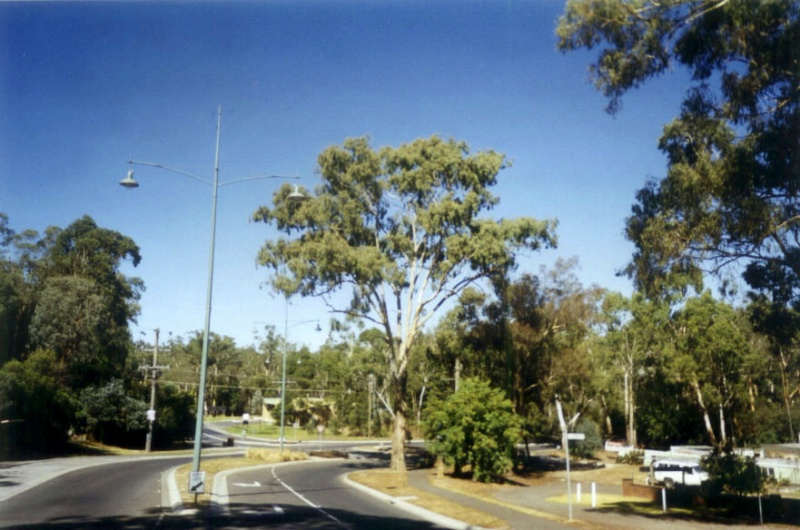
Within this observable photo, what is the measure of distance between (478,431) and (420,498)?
36.8ft

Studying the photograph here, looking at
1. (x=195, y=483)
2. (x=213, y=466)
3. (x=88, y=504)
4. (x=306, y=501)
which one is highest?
(x=195, y=483)

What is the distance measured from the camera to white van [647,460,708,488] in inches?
1385

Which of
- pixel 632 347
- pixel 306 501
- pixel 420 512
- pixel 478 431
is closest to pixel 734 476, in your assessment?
pixel 420 512

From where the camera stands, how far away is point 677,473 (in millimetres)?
36406

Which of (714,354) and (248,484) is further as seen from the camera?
(714,354)

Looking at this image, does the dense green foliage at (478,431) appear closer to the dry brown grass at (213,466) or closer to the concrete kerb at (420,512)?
the concrete kerb at (420,512)

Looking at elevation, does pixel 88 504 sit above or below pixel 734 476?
below

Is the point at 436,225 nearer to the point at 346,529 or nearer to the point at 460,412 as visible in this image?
the point at 460,412

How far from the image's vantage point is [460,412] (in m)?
34.7

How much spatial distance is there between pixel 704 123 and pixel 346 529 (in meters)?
15.9

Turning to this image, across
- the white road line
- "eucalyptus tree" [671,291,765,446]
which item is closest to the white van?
"eucalyptus tree" [671,291,765,446]

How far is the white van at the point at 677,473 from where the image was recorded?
35188 millimetres

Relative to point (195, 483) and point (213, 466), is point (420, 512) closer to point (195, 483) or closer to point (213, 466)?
point (195, 483)

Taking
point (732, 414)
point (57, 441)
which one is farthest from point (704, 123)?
point (732, 414)
